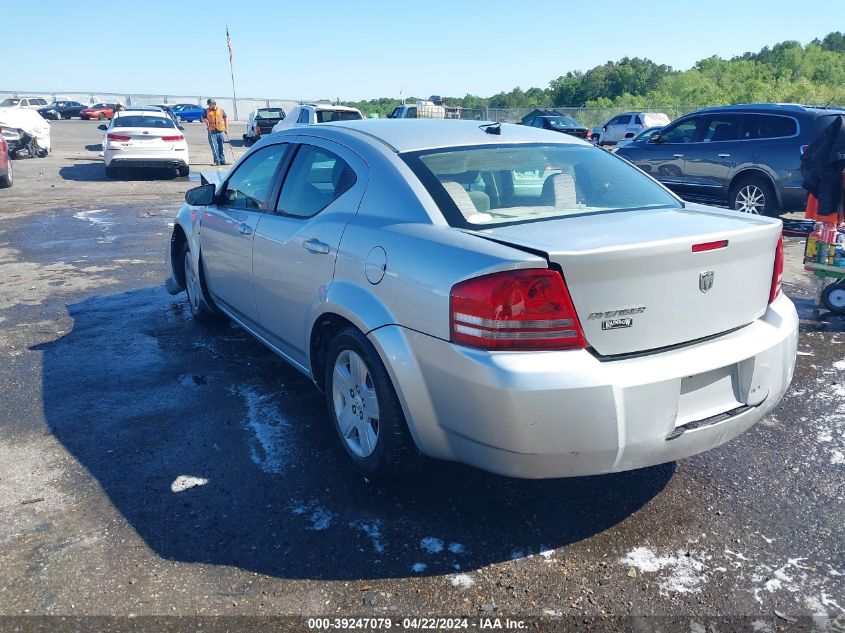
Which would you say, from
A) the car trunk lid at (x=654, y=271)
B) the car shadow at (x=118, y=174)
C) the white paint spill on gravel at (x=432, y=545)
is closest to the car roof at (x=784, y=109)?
the car trunk lid at (x=654, y=271)

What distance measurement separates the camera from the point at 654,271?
2715 mm

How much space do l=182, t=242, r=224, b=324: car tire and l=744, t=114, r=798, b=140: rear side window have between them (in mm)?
8640

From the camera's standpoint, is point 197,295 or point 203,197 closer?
point 203,197

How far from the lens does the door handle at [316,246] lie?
355 centimetres

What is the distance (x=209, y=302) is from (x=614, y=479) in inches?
135

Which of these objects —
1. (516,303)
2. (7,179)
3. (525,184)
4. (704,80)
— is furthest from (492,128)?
(704,80)

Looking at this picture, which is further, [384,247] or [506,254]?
[384,247]

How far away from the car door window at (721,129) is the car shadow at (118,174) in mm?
12734

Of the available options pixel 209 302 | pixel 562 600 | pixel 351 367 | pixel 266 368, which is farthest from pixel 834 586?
pixel 209 302

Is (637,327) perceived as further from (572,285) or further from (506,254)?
(506,254)

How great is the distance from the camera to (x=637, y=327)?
8.91ft

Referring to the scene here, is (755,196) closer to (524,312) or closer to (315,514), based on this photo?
(524,312)

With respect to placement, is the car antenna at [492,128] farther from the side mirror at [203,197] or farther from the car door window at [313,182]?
the side mirror at [203,197]

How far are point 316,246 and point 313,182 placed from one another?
519mm
